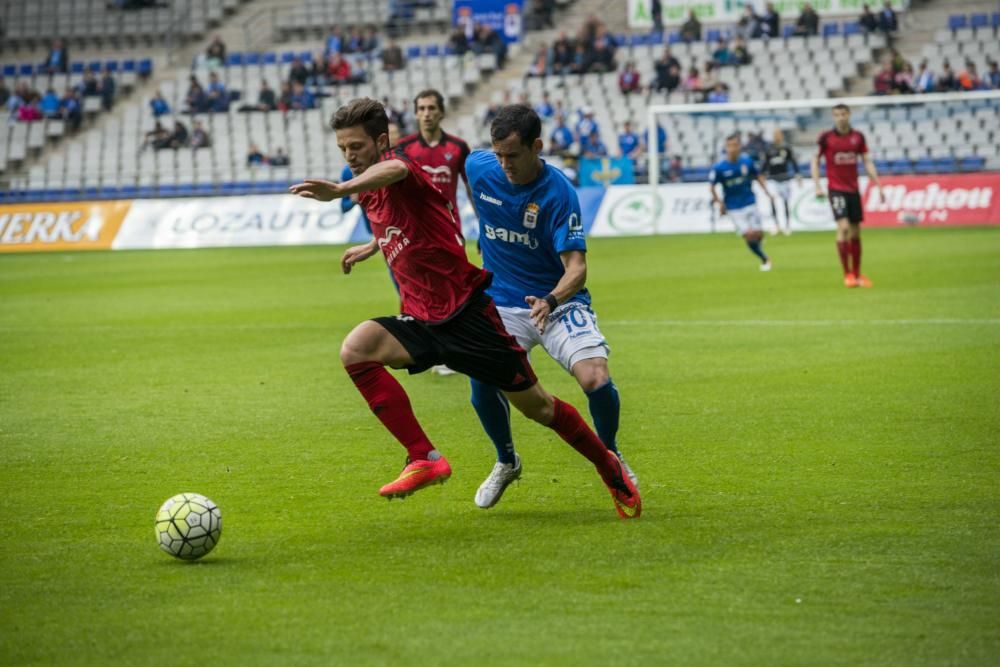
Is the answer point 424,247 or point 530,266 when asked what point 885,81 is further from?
point 424,247

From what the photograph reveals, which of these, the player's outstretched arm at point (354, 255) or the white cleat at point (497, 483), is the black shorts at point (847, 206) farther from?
the white cleat at point (497, 483)

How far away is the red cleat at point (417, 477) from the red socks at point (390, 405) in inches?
2.7

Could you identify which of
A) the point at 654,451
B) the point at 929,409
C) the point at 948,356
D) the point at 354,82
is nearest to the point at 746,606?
the point at 654,451

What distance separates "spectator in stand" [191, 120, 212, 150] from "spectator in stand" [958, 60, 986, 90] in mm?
20044

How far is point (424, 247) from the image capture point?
249 inches

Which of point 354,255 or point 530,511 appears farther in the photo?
point 354,255

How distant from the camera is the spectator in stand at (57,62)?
4447 centimetres

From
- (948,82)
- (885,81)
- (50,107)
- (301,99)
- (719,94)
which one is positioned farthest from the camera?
(50,107)

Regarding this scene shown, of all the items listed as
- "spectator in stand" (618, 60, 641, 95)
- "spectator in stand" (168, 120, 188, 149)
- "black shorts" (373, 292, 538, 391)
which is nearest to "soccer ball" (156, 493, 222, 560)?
"black shorts" (373, 292, 538, 391)

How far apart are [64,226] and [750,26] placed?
725 inches

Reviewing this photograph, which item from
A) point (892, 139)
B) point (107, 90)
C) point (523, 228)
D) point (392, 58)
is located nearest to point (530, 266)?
point (523, 228)

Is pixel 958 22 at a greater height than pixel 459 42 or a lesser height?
greater

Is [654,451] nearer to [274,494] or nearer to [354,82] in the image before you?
[274,494]

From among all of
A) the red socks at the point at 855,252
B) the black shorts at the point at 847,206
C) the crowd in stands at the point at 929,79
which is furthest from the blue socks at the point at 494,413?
the crowd in stands at the point at 929,79
